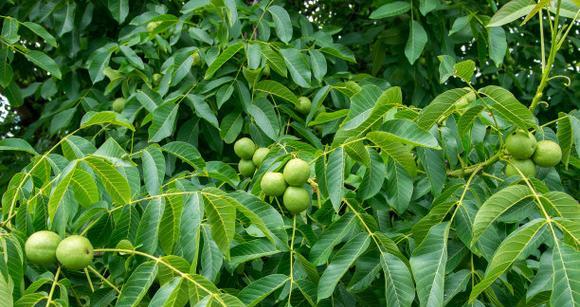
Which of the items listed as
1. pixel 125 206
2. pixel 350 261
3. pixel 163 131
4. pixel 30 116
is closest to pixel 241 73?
pixel 163 131

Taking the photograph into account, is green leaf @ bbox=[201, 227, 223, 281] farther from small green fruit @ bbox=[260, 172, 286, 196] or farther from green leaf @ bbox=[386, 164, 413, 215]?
green leaf @ bbox=[386, 164, 413, 215]

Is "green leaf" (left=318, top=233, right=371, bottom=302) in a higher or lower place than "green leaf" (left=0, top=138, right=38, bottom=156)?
lower

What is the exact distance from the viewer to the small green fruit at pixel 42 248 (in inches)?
59.9

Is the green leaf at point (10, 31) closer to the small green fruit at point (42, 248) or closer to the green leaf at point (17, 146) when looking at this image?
the green leaf at point (17, 146)

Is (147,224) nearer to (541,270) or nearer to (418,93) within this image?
(541,270)

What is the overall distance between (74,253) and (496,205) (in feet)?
2.86

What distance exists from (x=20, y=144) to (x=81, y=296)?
47 centimetres

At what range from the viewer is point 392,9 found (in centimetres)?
291

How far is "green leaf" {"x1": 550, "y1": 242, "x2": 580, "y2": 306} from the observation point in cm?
123

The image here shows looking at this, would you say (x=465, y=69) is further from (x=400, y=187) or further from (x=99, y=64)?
(x=99, y=64)

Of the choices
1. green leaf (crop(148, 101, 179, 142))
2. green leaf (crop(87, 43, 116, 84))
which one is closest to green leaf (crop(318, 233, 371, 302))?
green leaf (crop(148, 101, 179, 142))

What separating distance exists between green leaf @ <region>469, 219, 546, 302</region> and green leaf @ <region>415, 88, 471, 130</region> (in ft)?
1.25

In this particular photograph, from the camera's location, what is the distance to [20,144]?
1909 millimetres

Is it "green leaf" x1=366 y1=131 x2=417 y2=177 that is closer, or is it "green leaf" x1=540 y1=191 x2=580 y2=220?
"green leaf" x1=540 y1=191 x2=580 y2=220
